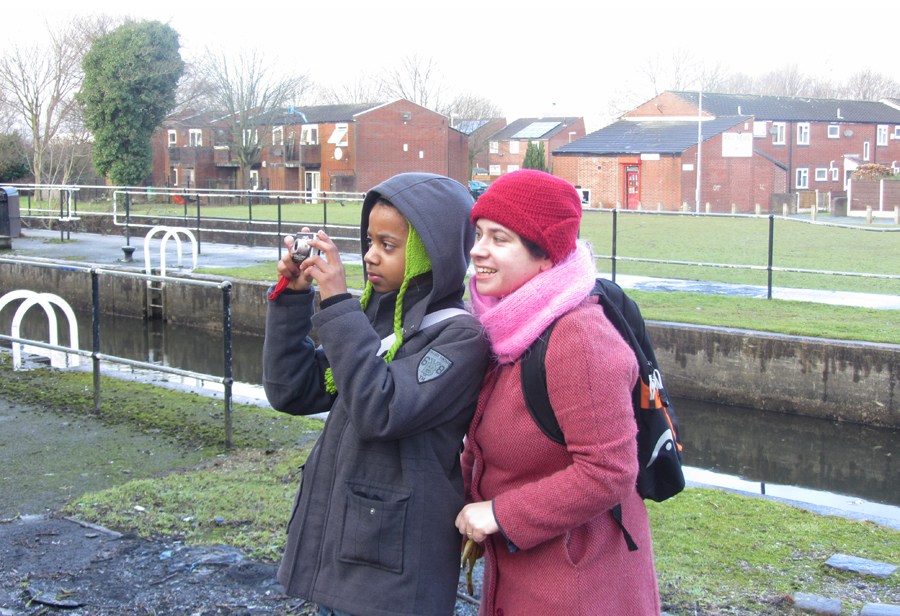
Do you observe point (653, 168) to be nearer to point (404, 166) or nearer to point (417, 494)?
point (404, 166)

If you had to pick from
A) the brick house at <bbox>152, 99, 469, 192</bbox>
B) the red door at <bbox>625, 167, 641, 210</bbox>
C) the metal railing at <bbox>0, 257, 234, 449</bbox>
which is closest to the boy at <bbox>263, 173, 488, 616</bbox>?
the metal railing at <bbox>0, 257, 234, 449</bbox>

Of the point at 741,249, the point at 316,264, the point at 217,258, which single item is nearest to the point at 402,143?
the point at 741,249

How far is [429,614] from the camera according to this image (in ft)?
7.75

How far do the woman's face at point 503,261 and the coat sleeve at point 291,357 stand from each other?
1.87ft

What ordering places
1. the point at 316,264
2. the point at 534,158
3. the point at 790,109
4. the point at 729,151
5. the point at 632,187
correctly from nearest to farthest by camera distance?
the point at 316,264 → the point at 729,151 → the point at 632,187 → the point at 534,158 → the point at 790,109

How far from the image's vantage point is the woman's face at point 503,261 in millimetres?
2379

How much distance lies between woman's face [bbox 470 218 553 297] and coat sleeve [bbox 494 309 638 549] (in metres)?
0.20

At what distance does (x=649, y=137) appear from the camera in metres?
54.3

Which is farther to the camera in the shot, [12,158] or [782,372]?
[12,158]

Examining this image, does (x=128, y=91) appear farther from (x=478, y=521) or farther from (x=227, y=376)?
(x=478, y=521)

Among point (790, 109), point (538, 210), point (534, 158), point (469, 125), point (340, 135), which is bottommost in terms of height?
point (538, 210)

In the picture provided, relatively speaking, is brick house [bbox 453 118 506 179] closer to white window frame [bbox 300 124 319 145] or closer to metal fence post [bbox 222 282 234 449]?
white window frame [bbox 300 124 319 145]

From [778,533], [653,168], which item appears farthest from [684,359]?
[653,168]

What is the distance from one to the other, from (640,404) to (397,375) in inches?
22.5
